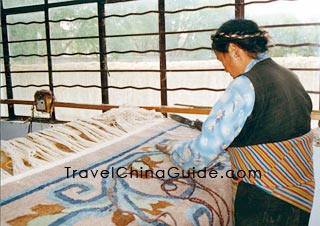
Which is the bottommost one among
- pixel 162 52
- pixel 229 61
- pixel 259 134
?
pixel 259 134

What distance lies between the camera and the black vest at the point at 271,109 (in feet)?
3.52

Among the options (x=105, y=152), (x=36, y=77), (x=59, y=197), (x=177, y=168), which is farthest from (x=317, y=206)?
(x=36, y=77)

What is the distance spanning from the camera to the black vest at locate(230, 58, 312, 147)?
3.52ft

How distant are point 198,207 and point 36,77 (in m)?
2.88

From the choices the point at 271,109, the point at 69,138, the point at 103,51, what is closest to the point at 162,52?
the point at 103,51

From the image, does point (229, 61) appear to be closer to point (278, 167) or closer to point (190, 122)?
point (278, 167)

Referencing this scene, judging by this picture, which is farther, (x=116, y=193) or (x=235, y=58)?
(x=235, y=58)

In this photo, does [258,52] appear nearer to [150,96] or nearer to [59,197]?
[59,197]

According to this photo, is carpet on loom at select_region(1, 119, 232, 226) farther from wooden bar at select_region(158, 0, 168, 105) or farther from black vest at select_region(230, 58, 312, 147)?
wooden bar at select_region(158, 0, 168, 105)

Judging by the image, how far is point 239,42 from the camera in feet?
3.75

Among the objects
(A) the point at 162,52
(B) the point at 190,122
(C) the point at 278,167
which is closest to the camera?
(C) the point at 278,167

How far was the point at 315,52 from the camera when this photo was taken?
2.23m

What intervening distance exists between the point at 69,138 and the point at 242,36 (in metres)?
0.85

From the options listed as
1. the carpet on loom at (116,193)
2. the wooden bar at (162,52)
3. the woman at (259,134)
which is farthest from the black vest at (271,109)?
the wooden bar at (162,52)
